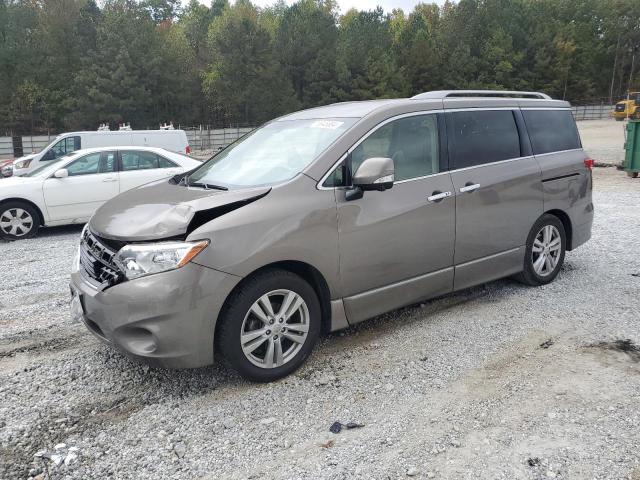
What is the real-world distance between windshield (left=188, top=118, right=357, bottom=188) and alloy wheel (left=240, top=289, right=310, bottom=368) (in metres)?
0.87

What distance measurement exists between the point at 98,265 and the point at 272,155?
155cm

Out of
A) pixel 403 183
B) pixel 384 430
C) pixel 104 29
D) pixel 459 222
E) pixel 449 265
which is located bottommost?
pixel 384 430

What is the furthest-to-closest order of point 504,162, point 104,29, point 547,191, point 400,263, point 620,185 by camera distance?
point 104,29 → point 620,185 → point 547,191 → point 504,162 → point 400,263

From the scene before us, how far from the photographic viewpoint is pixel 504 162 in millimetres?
5148

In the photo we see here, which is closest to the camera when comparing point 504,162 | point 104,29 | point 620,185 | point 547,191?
point 504,162

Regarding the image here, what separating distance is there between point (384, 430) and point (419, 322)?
1734mm

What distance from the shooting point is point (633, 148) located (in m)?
15.0

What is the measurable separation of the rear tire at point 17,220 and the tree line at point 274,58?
44.0 metres

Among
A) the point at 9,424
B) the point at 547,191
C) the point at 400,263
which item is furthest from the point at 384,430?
the point at 547,191

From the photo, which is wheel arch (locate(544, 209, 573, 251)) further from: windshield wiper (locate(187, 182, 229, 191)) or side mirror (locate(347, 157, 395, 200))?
windshield wiper (locate(187, 182, 229, 191))

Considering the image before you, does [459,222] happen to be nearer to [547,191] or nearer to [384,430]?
[547,191]

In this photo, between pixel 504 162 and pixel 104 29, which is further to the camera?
pixel 104 29

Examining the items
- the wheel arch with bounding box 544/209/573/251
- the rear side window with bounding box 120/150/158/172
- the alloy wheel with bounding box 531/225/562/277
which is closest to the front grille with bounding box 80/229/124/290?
the alloy wheel with bounding box 531/225/562/277

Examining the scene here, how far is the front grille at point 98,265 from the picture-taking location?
11.5 feet
